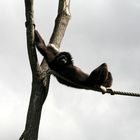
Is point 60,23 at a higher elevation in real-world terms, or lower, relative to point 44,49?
lower

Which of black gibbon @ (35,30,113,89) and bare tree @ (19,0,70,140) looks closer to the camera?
bare tree @ (19,0,70,140)

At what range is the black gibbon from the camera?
42.4 ft

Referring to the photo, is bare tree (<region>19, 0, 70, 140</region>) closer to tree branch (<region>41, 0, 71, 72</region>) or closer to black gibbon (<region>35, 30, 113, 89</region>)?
tree branch (<region>41, 0, 71, 72</region>)

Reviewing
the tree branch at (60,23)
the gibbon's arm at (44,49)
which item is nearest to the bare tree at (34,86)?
the tree branch at (60,23)

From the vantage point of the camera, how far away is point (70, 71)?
555 inches

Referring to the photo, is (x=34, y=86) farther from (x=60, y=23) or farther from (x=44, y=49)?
(x=44, y=49)

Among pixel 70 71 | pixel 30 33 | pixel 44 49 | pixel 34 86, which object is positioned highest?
pixel 44 49

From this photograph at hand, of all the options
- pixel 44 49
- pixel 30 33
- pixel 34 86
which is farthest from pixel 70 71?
pixel 30 33

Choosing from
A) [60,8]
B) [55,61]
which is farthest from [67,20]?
[55,61]

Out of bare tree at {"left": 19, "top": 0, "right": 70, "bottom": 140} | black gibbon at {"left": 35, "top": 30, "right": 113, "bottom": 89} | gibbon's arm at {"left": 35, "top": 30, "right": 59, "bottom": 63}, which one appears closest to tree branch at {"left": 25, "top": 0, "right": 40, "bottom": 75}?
bare tree at {"left": 19, "top": 0, "right": 70, "bottom": 140}

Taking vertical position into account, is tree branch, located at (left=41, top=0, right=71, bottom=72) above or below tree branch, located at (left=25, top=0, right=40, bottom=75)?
above

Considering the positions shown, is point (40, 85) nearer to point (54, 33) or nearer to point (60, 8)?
point (54, 33)

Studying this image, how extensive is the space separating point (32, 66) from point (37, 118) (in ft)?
4.07


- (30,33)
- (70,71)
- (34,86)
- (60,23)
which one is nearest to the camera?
(30,33)
